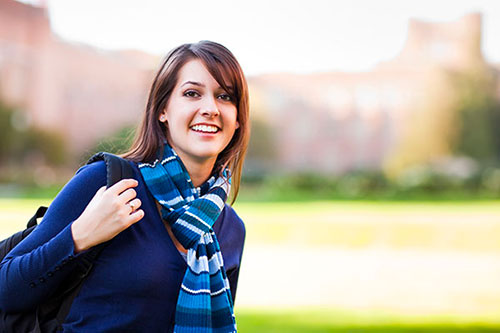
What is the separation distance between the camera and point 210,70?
1.49 metres

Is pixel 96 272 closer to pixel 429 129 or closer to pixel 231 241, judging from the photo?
pixel 231 241

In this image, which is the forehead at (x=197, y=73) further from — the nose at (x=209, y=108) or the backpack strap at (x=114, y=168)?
the backpack strap at (x=114, y=168)

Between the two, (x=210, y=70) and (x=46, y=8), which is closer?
(x=210, y=70)

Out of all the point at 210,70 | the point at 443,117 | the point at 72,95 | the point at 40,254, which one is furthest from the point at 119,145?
the point at 72,95

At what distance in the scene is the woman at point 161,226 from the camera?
1.30 meters

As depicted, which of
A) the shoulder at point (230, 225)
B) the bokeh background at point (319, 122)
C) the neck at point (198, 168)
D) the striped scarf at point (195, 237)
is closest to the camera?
the striped scarf at point (195, 237)

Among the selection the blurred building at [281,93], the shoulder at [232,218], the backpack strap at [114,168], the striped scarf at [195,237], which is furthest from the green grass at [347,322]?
the blurred building at [281,93]

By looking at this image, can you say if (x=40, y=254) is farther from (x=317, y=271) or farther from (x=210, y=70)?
(x=317, y=271)

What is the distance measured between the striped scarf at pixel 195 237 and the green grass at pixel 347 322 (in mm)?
3435

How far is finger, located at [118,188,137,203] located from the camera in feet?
4.25

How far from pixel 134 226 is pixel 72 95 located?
116 feet

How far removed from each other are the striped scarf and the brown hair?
47 millimetres

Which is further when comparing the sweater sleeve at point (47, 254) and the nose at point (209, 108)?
the nose at point (209, 108)

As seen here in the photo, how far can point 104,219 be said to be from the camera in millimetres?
1287
